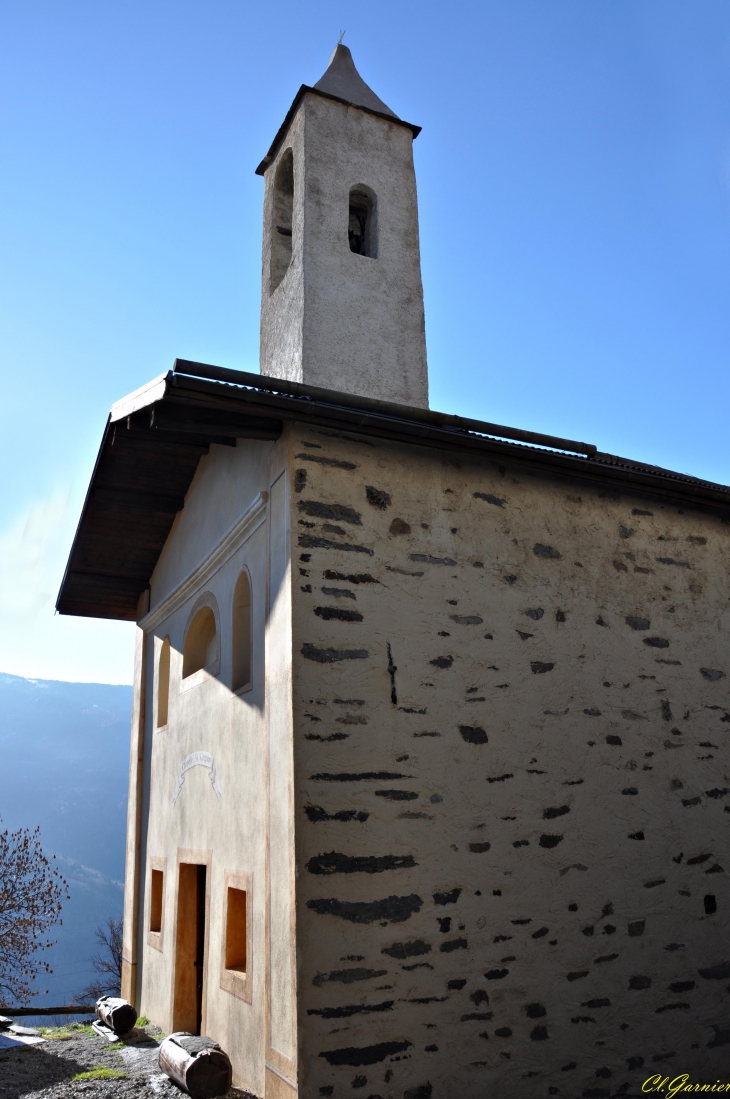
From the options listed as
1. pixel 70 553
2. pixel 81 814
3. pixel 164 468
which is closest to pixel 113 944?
pixel 70 553

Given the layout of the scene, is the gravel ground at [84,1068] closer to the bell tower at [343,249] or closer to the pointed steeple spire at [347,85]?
the bell tower at [343,249]

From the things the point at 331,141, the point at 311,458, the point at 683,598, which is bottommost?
the point at 683,598

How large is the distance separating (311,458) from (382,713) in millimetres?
1616

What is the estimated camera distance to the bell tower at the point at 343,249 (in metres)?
8.76

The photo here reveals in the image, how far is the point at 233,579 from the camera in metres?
6.32

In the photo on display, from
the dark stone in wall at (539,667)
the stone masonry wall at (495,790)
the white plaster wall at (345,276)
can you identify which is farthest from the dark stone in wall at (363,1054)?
the white plaster wall at (345,276)

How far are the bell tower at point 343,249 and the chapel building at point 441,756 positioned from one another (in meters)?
2.40

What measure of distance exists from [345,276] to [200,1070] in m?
7.45

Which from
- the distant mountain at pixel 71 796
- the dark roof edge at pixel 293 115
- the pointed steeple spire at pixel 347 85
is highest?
the pointed steeple spire at pixel 347 85

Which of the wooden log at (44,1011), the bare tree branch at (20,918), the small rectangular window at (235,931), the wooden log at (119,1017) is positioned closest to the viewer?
the small rectangular window at (235,931)

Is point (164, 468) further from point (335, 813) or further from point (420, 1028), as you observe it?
point (420, 1028)

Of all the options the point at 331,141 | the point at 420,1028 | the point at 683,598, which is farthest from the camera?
the point at 331,141

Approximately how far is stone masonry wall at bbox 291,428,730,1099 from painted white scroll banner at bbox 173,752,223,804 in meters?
1.90

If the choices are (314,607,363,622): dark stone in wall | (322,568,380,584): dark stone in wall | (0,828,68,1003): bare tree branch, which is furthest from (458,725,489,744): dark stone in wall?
(0,828,68,1003): bare tree branch
